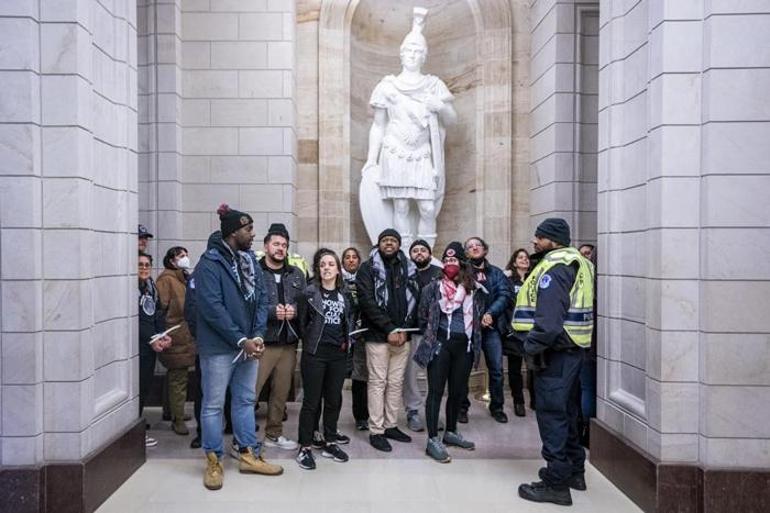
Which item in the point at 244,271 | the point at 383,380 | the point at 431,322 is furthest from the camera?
the point at 383,380

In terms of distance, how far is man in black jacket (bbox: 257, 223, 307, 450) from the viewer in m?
A: 4.91

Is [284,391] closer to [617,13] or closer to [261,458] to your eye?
[261,458]

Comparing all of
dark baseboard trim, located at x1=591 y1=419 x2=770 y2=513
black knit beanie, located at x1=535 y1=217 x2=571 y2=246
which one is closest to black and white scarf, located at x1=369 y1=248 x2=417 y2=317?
black knit beanie, located at x1=535 y1=217 x2=571 y2=246

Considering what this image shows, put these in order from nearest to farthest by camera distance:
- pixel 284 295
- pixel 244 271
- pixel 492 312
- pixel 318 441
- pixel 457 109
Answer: pixel 244 271 < pixel 284 295 < pixel 318 441 < pixel 492 312 < pixel 457 109

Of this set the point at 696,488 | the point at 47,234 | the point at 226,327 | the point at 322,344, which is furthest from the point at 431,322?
the point at 47,234

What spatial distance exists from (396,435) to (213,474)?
165 centimetres

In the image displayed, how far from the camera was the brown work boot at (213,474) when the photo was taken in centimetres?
425

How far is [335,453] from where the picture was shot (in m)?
4.84

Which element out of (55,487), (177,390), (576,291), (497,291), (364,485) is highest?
(576,291)

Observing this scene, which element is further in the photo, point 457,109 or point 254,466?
point 457,109

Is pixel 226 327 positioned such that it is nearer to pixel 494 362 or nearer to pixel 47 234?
pixel 47 234

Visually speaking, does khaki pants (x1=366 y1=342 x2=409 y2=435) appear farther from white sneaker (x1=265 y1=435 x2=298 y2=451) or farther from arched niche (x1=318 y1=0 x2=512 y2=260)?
arched niche (x1=318 y1=0 x2=512 y2=260)

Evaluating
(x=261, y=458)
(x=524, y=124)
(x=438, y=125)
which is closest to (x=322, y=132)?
(x=438, y=125)

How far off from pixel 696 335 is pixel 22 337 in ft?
13.7
